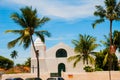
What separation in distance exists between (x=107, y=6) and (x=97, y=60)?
56.7 feet

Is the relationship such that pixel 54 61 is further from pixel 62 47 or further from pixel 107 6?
pixel 107 6

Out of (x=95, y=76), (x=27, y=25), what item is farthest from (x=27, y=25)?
(x=95, y=76)

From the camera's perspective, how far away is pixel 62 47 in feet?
230

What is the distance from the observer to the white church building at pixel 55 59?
227ft

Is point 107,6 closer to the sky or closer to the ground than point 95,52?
closer to the sky

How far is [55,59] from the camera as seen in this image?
70000 millimetres

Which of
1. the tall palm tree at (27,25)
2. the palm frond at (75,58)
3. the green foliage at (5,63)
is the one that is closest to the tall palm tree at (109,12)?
the tall palm tree at (27,25)

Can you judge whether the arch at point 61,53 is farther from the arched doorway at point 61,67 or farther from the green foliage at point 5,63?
the green foliage at point 5,63

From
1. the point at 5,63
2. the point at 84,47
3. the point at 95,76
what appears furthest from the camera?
the point at 5,63

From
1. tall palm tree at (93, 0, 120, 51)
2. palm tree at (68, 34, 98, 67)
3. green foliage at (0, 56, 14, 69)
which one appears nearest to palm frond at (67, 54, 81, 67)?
palm tree at (68, 34, 98, 67)

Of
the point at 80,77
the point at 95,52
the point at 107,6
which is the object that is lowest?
the point at 80,77

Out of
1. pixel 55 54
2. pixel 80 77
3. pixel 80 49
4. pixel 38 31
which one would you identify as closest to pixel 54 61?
pixel 55 54

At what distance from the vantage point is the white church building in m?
69.3

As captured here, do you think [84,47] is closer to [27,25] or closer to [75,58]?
[75,58]
